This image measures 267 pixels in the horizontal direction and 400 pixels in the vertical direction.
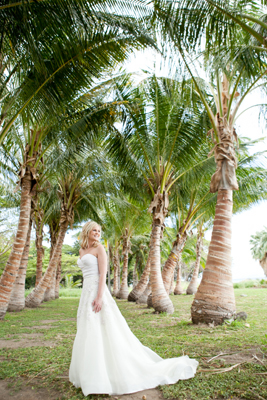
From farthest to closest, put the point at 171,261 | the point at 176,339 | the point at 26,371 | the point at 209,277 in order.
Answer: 1. the point at 171,261
2. the point at 209,277
3. the point at 176,339
4. the point at 26,371

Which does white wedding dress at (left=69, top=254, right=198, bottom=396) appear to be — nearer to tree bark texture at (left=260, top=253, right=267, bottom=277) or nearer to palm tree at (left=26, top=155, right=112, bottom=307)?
palm tree at (left=26, top=155, right=112, bottom=307)

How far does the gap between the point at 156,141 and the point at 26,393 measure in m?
8.29

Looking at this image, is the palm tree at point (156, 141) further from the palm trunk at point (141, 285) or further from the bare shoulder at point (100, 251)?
the bare shoulder at point (100, 251)

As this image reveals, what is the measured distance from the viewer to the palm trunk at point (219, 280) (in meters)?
6.85

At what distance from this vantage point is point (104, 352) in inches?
132

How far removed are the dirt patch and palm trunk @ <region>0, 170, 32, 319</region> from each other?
5.63m

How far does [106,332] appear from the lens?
3400mm

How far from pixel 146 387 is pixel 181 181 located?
9409mm

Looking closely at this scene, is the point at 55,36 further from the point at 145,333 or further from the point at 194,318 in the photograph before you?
the point at 194,318

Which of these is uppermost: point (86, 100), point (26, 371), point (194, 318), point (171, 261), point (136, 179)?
point (86, 100)

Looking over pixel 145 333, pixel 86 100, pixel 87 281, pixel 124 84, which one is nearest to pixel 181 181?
pixel 124 84

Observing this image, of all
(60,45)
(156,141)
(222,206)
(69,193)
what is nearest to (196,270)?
(69,193)

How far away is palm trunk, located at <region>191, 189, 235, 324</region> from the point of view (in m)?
6.85

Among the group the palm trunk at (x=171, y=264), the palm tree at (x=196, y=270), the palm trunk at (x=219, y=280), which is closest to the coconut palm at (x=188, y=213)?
the palm trunk at (x=171, y=264)
